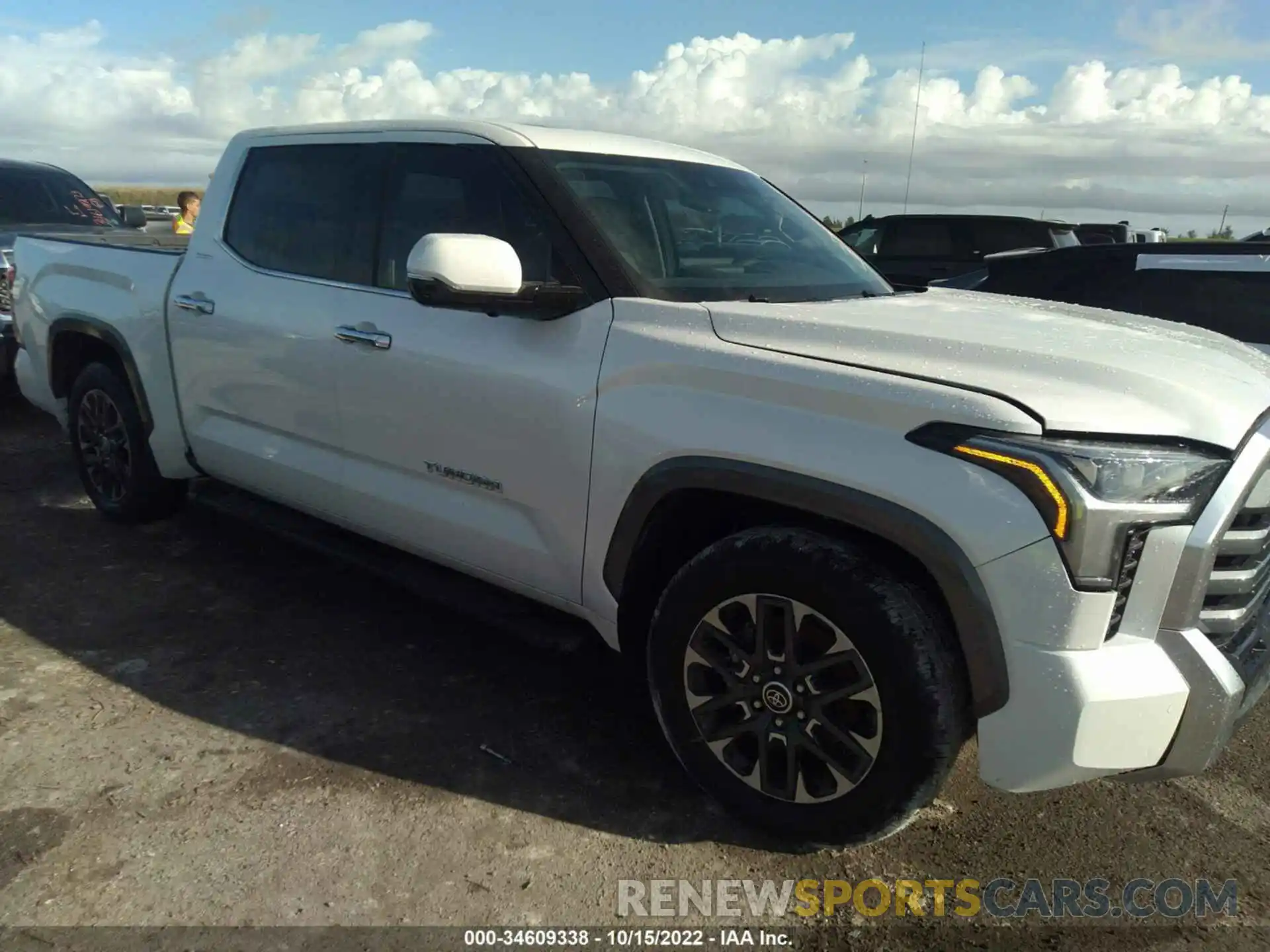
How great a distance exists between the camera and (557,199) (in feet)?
9.91

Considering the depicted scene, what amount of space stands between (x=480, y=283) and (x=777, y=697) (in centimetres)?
135

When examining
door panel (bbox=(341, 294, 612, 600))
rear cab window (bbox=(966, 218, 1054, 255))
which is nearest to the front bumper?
door panel (bbox=(341, 294, 612, 600))

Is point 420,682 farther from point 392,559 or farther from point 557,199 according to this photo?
point 557,199

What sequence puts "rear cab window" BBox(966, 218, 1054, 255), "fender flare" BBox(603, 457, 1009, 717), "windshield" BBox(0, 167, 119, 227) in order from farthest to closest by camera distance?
1. "rear cab window" BBox(966, 218, 1054, 255)
2. "windshield" BBox(0, 167, 119, 227)
3. "fender flare" BBox(603, 457, 1009, 717)

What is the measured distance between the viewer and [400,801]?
9.15 feet

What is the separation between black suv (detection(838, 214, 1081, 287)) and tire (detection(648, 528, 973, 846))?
9.27 m

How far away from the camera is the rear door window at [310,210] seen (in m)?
3.57

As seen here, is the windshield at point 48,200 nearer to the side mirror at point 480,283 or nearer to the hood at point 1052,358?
the side mirror at point 480,283

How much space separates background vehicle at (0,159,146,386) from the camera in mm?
8328

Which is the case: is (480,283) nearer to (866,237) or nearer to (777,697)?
(777,697)

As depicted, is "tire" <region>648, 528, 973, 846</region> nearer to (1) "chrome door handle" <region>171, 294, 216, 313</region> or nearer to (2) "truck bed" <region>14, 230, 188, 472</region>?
(1) "chrome door handle" <region>171, 294, 216, 313</region>

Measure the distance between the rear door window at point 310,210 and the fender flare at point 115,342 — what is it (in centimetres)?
82

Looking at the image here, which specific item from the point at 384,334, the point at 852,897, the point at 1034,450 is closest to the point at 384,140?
the point at 384,334

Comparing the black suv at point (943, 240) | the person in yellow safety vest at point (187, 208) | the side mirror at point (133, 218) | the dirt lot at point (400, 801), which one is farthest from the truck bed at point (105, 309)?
the black suv at point (943, 240)
